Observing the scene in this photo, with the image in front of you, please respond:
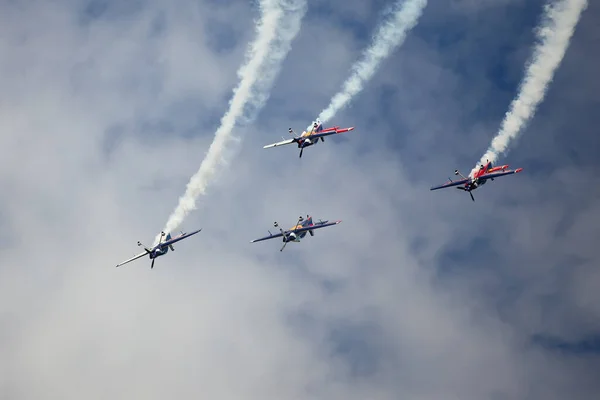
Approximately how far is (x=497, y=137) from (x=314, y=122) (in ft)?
80.2

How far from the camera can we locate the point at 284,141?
134625 millimetres

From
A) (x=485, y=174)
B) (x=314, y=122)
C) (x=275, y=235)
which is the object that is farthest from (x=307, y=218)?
(x=485, y=174)

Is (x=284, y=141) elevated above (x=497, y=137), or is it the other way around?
(x=284, y=141)

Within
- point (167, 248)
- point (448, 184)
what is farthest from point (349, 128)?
point (167, 248)

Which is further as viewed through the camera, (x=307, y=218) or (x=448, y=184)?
(x=307, y=218)

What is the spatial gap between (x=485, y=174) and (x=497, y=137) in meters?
7.71

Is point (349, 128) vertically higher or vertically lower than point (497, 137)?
higher

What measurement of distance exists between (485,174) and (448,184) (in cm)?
504

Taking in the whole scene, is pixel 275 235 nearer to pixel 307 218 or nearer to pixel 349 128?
pixel 307 218

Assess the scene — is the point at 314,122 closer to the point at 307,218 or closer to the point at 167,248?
the point at 307,218

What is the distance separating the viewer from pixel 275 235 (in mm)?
141750

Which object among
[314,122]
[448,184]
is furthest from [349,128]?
[448,184]

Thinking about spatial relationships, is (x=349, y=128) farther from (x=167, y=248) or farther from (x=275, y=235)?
(x=167, y=248)

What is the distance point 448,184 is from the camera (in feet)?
434
